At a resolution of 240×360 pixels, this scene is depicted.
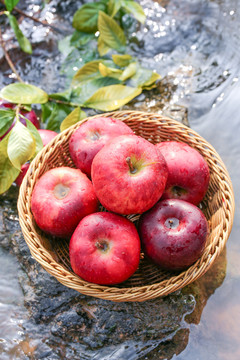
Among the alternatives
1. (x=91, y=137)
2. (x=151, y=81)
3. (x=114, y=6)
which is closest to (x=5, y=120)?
(x=91, y=137)

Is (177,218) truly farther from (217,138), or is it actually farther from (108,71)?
(108,71)

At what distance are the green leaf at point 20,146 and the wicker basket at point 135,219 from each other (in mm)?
57

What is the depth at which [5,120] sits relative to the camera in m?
1.81

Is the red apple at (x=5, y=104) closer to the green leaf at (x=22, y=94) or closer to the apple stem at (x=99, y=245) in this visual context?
the green leaf at (x=22, y=94)

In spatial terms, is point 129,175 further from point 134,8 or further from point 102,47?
point 134,8

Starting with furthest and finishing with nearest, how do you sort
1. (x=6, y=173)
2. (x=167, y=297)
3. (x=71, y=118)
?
(x=71, y=118) < (x=6, y=173) < (x=167, y=297)

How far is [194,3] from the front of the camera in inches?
106

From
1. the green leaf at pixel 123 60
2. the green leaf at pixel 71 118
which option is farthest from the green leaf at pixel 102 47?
the green leaf at pixel 71 118

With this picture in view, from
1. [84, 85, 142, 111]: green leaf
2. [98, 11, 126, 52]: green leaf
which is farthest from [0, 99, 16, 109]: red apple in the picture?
[98, 11, 126, 52]: green leaf

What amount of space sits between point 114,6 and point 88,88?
667 millimetres

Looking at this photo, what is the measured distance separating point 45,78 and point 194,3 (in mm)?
1260

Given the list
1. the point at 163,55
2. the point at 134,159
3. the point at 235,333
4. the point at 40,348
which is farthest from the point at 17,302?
the point at 163,55

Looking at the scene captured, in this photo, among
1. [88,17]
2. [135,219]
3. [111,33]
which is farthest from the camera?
[88,17]

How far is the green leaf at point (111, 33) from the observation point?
7.68 feet
